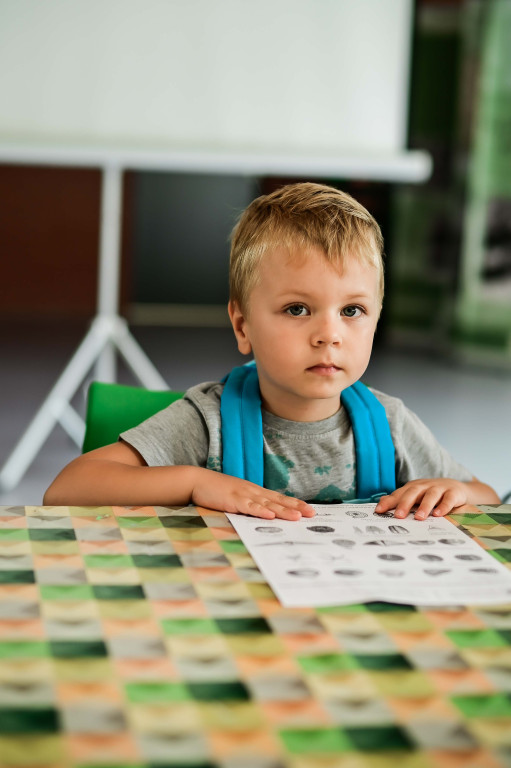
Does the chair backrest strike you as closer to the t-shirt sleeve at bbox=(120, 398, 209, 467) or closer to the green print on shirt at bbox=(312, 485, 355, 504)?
the t-shirt sleeve at bbox=(120, 398, 209, 467)

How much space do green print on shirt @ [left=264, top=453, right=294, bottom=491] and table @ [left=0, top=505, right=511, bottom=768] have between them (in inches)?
14.7

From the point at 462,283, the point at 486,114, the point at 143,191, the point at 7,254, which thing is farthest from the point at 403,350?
the point at 7,254

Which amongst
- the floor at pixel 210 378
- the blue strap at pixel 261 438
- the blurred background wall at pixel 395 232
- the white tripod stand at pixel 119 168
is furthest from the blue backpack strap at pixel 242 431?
the blurred background wall at pixel 395 232

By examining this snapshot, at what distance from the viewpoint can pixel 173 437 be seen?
41.0 inches

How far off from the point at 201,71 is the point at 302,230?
1596mm

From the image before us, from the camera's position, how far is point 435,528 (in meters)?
0.78

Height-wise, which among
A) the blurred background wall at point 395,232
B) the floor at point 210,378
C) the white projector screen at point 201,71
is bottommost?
Result: the floor at point 210,378

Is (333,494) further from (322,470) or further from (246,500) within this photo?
(246,500)

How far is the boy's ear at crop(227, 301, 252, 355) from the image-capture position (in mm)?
1097

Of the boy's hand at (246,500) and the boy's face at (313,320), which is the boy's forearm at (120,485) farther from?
the boy's face at (313,320)

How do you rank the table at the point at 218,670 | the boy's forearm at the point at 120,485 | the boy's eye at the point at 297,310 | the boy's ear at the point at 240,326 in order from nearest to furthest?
the table at the point at 218,670 → the boy's forearm at the point at 120,485 → the boy's eye at the point at 297,310 → the boy's ear at the point at 240,326

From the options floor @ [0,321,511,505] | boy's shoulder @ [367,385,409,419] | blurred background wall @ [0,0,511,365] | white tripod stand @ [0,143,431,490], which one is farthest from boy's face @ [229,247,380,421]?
blurred background wall @ [0,0,511,365]

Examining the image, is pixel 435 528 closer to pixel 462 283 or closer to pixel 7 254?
pixel 462 283

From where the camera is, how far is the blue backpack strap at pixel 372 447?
104 cm
